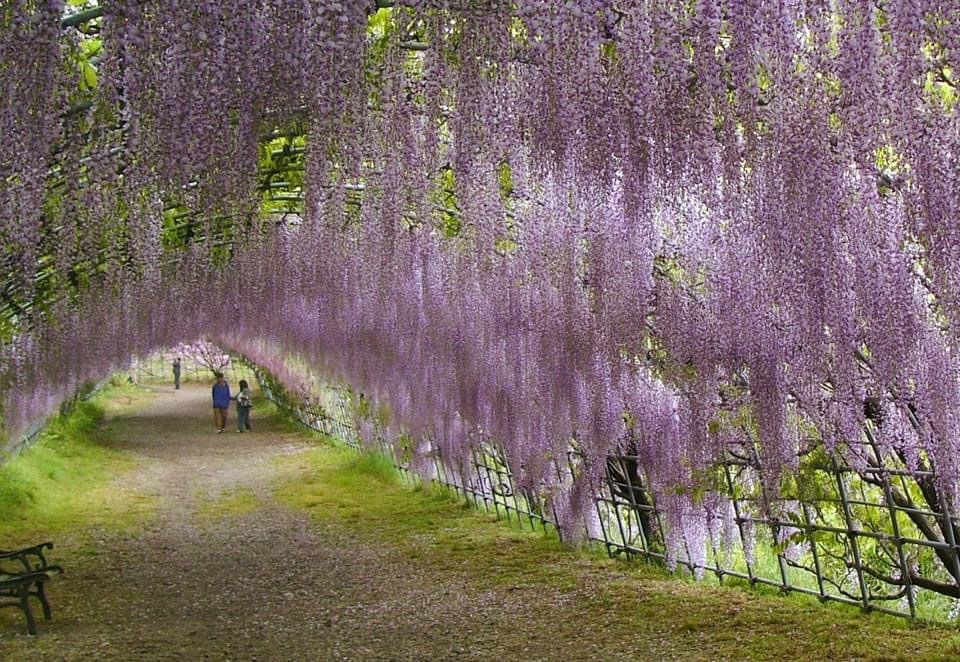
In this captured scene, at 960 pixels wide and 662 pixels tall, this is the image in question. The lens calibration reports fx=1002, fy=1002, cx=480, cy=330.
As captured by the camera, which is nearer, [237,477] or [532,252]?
[532,252]

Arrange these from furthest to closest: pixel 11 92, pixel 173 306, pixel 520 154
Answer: pixel 173 306 < pixel 520 154 < pixel 11 92

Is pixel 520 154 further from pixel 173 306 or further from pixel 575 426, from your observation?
pixel 173 306

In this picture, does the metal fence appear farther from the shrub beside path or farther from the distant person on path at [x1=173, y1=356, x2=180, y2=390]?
the distant person on path at [x1=173, y1=356, x2=180, y2=390]

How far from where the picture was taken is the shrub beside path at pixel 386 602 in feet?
18.7

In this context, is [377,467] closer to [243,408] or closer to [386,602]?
[386,602]

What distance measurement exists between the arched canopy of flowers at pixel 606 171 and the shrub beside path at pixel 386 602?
91 cm

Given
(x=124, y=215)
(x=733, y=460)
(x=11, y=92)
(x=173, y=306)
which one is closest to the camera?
(x=11, y=92)

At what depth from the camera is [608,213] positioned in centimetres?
568

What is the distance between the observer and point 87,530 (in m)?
11.0

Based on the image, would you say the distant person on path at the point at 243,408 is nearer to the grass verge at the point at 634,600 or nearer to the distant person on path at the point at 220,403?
the distant person on path at the point at 220,403

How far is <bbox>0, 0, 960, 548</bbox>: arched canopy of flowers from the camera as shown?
3389 millimetres

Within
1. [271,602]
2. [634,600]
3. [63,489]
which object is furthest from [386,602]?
[63,489]

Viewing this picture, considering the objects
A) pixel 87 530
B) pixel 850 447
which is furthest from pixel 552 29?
pixel 87 530

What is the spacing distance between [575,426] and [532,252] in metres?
1.51
